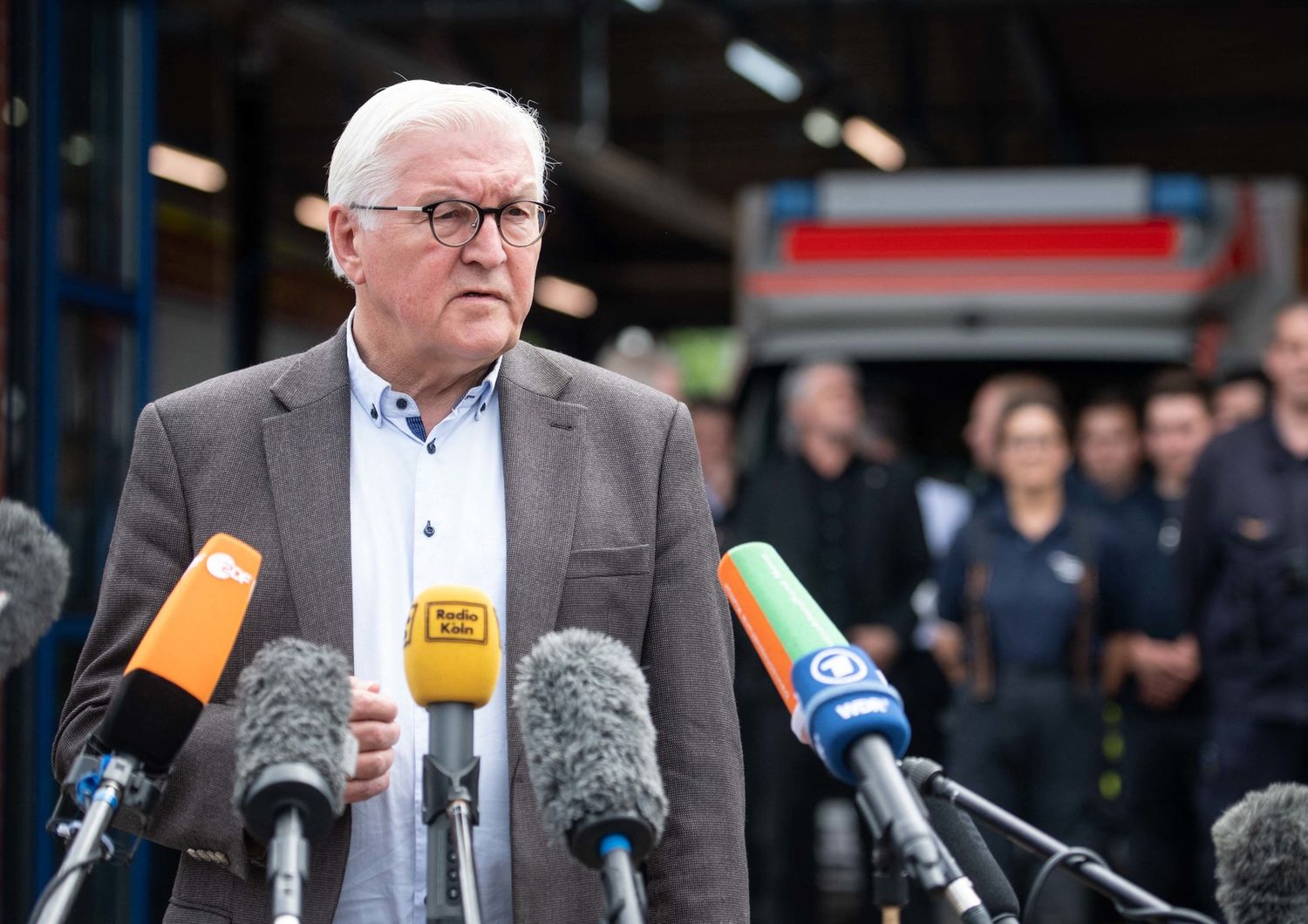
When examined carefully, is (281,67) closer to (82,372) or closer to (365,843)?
(82,372)

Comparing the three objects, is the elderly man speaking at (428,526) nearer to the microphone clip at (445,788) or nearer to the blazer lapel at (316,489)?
the blazer lapel at (316,489)

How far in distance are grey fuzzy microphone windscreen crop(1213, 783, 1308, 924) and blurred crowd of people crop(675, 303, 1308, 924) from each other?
350cm

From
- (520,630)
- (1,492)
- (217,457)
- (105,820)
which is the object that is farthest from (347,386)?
(1,492)

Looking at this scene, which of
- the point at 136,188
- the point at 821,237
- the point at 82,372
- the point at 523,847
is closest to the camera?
the point at 523,847

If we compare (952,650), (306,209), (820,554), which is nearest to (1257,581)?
(952,650)

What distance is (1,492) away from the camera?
504 cm

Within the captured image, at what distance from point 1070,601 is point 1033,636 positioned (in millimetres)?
191

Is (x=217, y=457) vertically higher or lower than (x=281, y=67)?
lower

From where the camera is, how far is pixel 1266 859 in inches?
86.8

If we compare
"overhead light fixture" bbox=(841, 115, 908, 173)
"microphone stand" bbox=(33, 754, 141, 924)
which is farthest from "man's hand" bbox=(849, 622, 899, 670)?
"overhead light fixture" bbox=(841, 115, 908, 173)

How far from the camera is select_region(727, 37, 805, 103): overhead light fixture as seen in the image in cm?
1237

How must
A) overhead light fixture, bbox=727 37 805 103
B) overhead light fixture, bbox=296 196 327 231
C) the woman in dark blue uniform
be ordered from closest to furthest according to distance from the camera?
the woman in dark blue uniform, overhead light fixture, bbox=296 196 327 231, overhead light fixture, bbox=727 37 805 103

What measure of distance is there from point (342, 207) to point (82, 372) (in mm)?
3202

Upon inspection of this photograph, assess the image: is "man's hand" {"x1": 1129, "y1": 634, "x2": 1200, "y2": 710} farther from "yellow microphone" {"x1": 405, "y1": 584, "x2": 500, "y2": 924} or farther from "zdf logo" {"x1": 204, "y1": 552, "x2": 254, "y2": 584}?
"zdf logo" {"x1": 204, "y1": 552, "x2": 254, "y2": 584}
